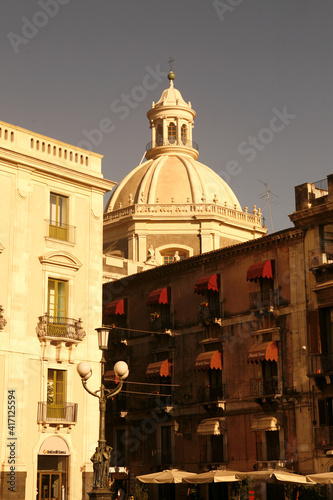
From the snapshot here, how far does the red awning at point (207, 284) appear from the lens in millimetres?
42281

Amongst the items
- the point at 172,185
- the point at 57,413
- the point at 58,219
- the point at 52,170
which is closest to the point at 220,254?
the point at 58,219

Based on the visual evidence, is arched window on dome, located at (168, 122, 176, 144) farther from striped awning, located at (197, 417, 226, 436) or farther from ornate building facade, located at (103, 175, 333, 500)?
striped awning, located at (197, 417, 226, 436)

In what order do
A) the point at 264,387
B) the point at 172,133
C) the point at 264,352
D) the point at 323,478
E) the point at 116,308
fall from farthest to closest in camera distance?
1. the point at 172,133
2. the point at 116,308
3. the point at 264,387
4. the point at 264,352
5. the point at 323,478

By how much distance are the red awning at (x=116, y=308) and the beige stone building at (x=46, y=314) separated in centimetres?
1005

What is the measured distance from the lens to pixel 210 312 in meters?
42.9

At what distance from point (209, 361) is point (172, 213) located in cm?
1953

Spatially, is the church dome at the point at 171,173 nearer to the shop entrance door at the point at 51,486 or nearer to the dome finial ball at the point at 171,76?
the dome finial ball at the point at 171,76

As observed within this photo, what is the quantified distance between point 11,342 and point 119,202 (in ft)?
96.9

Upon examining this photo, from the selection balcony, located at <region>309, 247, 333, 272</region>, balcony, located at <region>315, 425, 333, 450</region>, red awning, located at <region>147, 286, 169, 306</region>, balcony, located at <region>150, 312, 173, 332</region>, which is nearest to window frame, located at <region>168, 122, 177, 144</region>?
red awning, located at <region>147, 286, 169, 306</region>

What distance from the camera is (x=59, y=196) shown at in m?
37.2

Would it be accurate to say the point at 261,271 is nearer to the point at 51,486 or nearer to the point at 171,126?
the point at 51,486

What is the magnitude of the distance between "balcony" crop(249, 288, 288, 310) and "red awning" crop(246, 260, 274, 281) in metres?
0.83

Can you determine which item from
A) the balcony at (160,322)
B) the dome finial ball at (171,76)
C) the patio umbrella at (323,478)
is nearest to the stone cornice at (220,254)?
the balcony at (160,322)

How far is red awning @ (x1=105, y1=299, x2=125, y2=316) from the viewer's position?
47.5 metres
